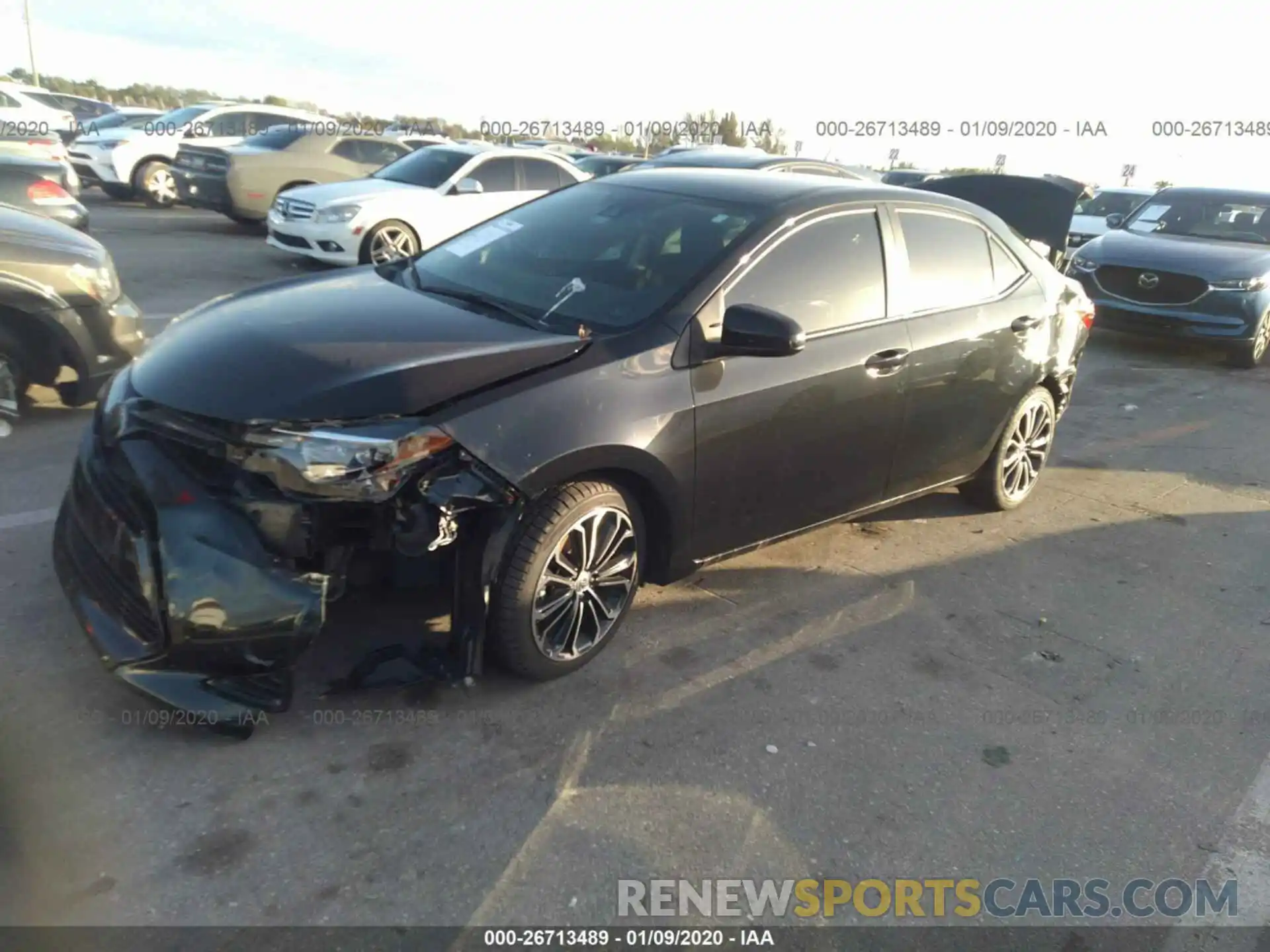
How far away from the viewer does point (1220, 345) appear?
31.5 feet

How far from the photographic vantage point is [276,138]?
45.5 feet

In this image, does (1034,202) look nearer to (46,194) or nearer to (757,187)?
(757,187)

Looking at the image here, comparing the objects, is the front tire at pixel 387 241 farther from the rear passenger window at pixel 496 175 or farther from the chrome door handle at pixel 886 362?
the chrome door handle at pixel 886 362

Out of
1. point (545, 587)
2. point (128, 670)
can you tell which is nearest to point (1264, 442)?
point (545, 587)

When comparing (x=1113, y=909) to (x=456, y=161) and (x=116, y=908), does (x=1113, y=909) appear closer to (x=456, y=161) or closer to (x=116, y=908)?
(x=116, y=908)

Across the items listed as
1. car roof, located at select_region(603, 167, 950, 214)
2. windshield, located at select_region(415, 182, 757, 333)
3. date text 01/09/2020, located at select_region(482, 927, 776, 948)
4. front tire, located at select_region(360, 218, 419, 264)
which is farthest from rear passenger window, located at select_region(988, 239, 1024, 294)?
front tire, located at select_region(360, 218, 419, 264)

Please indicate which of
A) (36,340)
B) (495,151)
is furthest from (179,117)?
(36,340)

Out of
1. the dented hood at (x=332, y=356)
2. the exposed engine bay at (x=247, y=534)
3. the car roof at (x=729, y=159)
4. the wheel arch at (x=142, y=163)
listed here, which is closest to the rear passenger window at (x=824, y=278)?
the dented hood at (x=332, y=356)

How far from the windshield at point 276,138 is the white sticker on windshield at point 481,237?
34.9ft

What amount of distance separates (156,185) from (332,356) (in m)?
15.9

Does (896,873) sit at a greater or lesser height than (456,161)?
lesser

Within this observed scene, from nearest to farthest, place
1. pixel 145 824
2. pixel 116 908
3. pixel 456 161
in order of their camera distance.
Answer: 1. pixel 116 908
2. pixel 145 824
3. pixel 456 161

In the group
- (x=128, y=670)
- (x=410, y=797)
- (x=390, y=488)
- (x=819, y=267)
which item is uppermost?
(x=819, y=267)

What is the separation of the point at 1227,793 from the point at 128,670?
3540 millimetres
